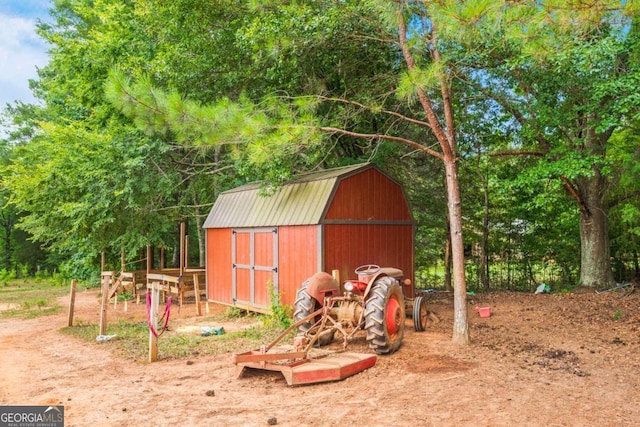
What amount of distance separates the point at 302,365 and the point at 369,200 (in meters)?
4.45

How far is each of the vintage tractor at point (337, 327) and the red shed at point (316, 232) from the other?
4.51 ft

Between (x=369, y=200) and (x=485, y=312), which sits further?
(x=369, y=200)

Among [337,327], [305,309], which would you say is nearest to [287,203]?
[305,309]

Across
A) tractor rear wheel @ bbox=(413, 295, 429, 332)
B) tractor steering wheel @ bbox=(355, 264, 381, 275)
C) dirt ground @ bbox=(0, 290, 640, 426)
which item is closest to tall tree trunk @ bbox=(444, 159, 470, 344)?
dirt ground @ bbox=(0, 290, 640, 426)

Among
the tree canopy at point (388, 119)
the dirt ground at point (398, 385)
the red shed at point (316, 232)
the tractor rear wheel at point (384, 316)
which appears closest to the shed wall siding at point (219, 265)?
the red shed at point (316, 232)

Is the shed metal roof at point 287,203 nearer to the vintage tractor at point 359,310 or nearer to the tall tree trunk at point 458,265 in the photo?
the vintage tractor at point 359,310

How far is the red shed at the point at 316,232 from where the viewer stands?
28.1 feet

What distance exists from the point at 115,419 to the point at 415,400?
2.66 meters

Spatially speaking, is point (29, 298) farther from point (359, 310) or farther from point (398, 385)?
point (398, 385)

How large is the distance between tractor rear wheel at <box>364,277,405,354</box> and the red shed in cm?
201

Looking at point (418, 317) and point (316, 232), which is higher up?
point (316, 232)

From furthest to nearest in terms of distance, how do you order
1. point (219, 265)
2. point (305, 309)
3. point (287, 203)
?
point (219, 265), point (287, 203), point (305, 309)

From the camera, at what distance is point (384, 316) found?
239 inches

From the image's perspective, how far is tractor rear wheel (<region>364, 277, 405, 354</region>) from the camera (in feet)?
19.9
